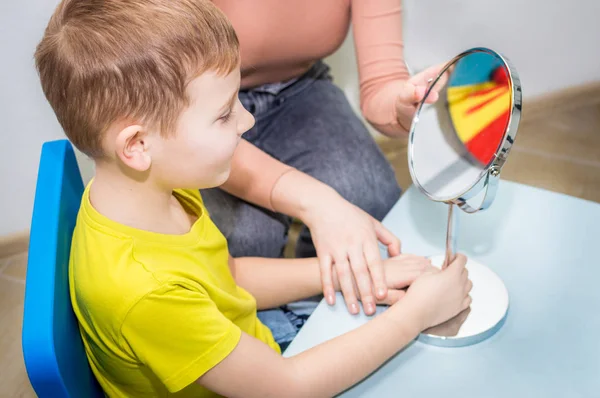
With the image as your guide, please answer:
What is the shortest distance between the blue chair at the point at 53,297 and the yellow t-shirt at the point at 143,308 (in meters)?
0.02

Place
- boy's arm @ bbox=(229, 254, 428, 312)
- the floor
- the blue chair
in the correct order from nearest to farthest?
the blue chair → boy's arm @ bbox=(229, 254, 428, 312) → the floor

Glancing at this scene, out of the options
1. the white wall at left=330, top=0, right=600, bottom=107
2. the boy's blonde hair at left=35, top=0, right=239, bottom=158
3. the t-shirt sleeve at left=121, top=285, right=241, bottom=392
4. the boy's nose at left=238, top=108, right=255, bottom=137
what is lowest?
the white wall at left=330, top=0, right=600, bottom=107

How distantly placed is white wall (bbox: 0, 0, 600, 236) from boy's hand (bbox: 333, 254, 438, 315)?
95 cm

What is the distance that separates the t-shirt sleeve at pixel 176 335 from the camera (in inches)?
27.2

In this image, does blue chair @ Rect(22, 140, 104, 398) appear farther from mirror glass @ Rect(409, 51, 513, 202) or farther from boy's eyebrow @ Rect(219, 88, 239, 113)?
mirror glass @ Rect(409, 51, 513, 202)

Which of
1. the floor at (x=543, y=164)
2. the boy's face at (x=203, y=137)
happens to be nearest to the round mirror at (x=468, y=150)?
the boy's face at (x=203, y=137)

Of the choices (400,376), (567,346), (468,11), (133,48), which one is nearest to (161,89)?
(133,48)

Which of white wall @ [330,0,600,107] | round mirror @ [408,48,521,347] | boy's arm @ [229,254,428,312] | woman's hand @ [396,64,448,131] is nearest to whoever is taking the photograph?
round mirror @ [408,48,521,347]

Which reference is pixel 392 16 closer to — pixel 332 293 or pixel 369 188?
pixel 369 188

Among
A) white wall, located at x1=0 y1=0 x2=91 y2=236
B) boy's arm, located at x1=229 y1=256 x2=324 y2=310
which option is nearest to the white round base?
boy's arm, located at x1=229 y1=256 x2=324 y2=310

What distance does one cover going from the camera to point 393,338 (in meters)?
0.78

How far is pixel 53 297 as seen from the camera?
2.13 feet

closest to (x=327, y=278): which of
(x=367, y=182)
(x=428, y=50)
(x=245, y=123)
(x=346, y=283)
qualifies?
(x=346, y=283)

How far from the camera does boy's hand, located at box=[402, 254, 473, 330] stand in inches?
31.9
